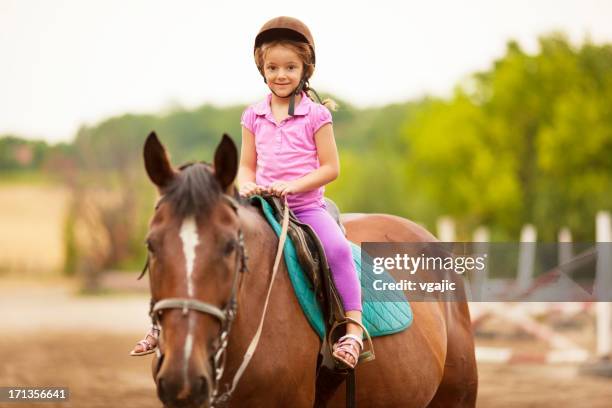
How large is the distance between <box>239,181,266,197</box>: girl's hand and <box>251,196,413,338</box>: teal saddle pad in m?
0.03

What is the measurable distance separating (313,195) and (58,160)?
1161 inches

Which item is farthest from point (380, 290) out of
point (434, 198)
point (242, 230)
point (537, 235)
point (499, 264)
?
point (434, 198)

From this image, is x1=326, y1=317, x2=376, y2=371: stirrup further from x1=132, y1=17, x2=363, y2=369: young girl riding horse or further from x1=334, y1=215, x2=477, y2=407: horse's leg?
x1=334, y1=215, x2=477, y2=407: horse's leg

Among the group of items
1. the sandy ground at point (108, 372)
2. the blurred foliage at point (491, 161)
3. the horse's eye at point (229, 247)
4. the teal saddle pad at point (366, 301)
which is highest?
the blurred foliage at point (491, 161)

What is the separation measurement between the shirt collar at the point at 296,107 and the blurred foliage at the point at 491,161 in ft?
64.3

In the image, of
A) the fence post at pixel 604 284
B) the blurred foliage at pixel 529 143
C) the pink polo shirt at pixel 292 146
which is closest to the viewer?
the pink polo shirt at pixel 292 146

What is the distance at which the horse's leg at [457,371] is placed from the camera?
5227 millimetres

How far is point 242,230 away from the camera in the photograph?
3.51 meters

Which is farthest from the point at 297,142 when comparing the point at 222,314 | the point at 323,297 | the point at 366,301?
the point at 222,314

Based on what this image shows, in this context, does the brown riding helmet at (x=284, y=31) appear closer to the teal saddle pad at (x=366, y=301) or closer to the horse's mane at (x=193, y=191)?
the teal saddle pad at (x=366, y=301)

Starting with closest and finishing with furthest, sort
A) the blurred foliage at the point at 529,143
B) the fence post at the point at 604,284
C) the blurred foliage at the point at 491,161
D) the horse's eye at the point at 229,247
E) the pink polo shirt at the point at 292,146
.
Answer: the horse's eye at the point at 229,247 → the pink polo shirt at the point at 292,146 → the fence post at the point at 604,284 → the blurred foliage at the point at 529,143 → the blurred foliage at the point at 491,161

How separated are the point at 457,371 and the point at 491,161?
26.6 metres

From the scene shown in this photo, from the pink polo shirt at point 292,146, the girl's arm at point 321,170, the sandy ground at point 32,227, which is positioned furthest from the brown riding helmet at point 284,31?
the sandy ground at point 32,227

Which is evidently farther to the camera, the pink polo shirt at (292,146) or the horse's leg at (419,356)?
the horse's leg at (419,356)
